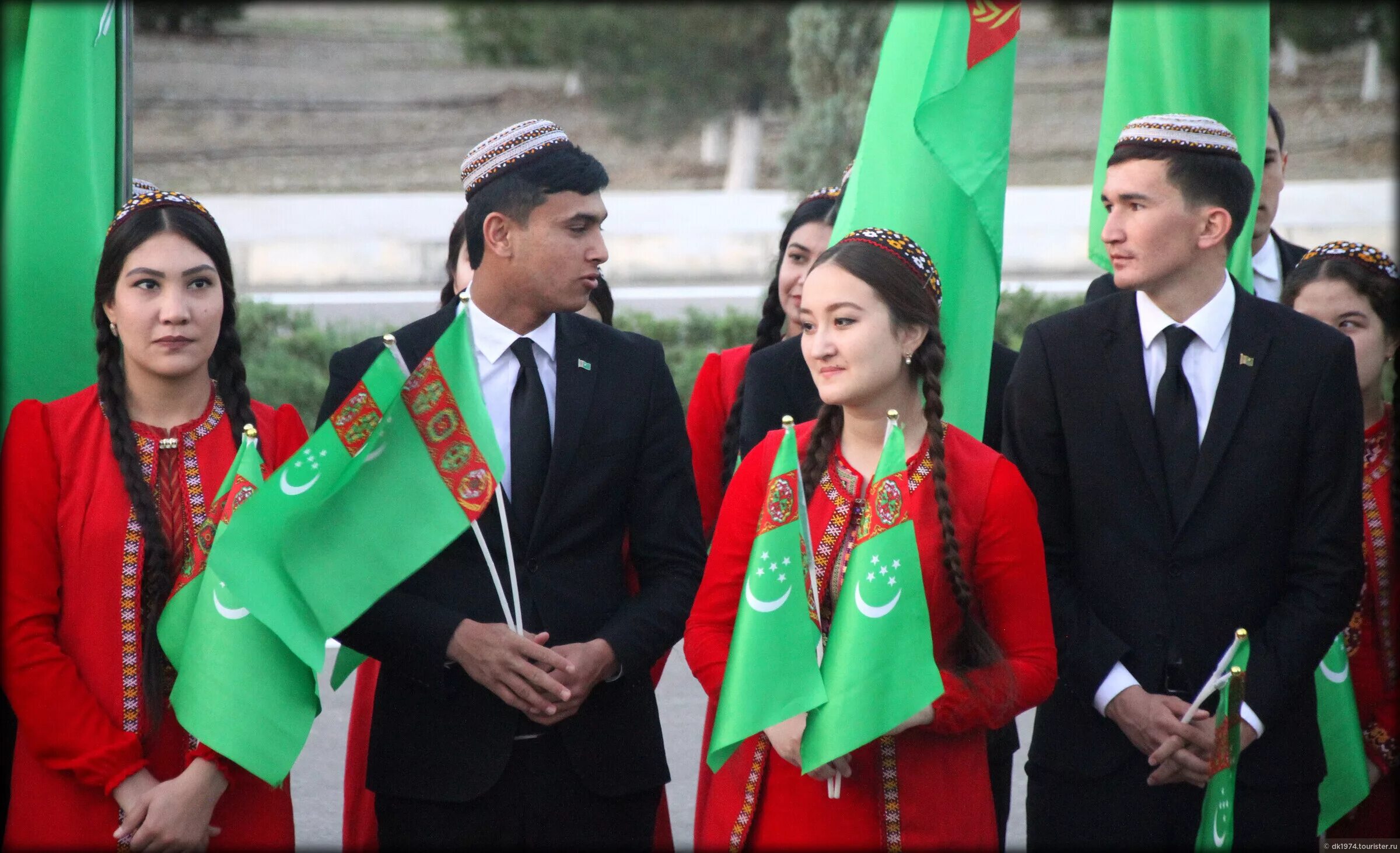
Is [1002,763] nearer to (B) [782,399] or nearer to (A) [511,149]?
(B) [782,399]

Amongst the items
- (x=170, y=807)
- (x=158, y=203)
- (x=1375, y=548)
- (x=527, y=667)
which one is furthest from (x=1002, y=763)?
(x=158, y=203)

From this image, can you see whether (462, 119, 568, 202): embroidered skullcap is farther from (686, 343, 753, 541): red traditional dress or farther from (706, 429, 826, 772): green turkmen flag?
(686, 343, 753, 541): red traditional dress

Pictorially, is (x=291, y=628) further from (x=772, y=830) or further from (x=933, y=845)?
(x=933, y=845)

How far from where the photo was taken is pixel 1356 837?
3.60 metres

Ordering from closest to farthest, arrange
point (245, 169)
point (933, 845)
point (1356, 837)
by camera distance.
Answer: point (933, 845), point (1356, 837), point (245, 169)

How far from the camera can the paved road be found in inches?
196

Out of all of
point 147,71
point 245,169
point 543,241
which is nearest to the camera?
point 543,241

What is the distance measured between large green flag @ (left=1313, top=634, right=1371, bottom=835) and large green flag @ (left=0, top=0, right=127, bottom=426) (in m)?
3.12

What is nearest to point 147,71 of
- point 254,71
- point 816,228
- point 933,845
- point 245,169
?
point 254,71

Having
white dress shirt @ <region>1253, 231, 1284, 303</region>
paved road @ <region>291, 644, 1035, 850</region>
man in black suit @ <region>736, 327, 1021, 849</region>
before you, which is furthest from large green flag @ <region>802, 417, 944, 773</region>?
white dress shirt @ <region>1253, 231, 1284, 303</region>

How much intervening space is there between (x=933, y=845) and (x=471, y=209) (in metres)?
1.76

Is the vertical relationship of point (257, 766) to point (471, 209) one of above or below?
below

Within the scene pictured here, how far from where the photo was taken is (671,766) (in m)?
5.57

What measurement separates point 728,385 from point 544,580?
142 centimetres
